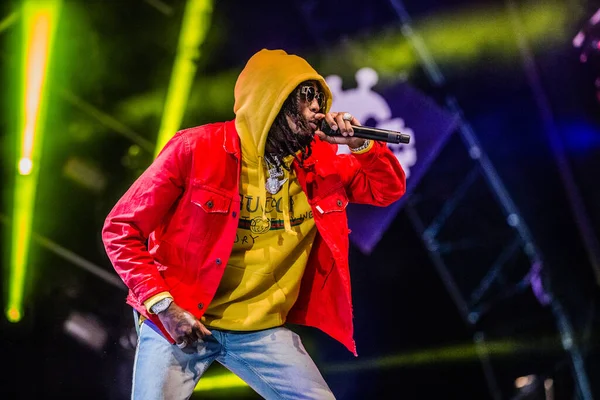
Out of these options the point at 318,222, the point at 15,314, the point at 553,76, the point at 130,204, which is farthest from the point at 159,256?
the point at 553,76

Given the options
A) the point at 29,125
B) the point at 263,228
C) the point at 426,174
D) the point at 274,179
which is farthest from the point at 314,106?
the point at 29,125

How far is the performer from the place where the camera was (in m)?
1.90

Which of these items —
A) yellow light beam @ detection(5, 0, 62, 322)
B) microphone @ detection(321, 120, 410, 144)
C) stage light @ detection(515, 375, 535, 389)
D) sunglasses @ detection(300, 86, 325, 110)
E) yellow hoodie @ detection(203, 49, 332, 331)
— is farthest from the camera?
stage light @ detection(515, 375, 535, 389)

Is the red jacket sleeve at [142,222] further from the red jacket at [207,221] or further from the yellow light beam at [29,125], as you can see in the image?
the yellow light beam at [29,125]

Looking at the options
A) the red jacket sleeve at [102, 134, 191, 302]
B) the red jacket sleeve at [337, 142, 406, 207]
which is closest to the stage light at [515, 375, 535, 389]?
the red jacket sleeve at [337, 142, 406, 207]

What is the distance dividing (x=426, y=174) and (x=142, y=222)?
199 centimetres

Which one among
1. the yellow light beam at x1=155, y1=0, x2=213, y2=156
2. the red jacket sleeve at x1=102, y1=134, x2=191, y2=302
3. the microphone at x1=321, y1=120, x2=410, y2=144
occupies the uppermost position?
the yellow light beam at x1=155, y1=0, x2=213, y2=156

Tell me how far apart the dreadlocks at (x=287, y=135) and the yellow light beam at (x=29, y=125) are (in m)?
1.70

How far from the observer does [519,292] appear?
3.49 meters

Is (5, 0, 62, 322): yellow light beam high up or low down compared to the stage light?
up

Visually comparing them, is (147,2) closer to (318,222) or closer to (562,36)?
(318,222)

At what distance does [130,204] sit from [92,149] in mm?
1652

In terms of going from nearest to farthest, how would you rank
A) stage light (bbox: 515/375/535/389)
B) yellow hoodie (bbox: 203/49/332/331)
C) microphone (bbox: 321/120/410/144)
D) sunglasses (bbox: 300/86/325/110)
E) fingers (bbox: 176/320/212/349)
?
fingers (bbox: 176/320/212/349) → microphone (bbox: 321/120/410/144) → yellow hoodie (bbox: 203/49/332/331) → sunglasses (bbox: 300/86/325/110) → stage light (bbox: 515/375/535/389)

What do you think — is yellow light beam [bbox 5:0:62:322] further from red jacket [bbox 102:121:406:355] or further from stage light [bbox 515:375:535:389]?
stage light [bbox 515:375:535:389]
